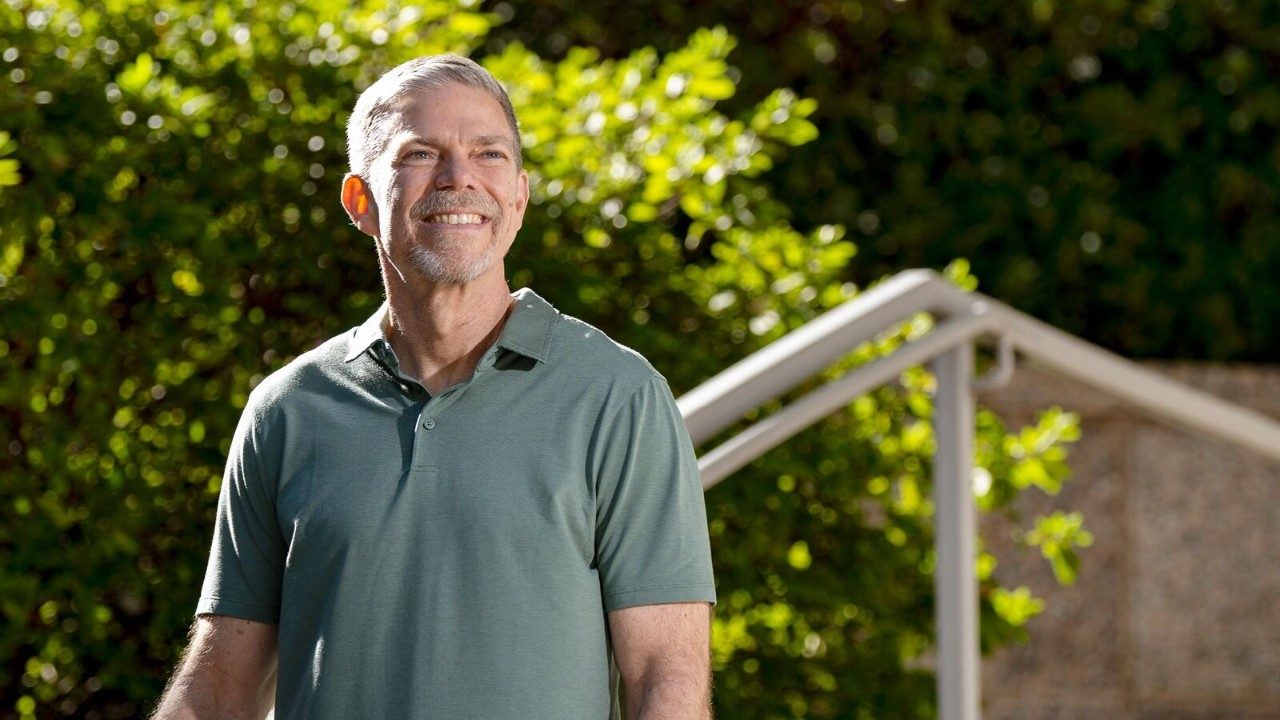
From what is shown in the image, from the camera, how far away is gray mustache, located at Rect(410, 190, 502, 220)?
1.92 meters

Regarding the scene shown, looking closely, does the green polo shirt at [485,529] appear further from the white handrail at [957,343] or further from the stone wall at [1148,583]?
the stone wall at [1148,583]

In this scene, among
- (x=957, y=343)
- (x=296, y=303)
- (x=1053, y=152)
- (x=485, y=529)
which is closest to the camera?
(x=485, y=529)

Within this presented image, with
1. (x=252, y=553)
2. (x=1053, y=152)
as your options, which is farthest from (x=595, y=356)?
(x=1053, y=152)

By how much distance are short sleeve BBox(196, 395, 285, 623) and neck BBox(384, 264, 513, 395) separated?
7.3 inches

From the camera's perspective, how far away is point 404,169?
6.38 ft

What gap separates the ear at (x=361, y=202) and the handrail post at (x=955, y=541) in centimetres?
137

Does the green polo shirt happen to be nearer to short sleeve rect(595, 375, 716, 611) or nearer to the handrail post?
short sleeve rect(595, 375, 716, 611)

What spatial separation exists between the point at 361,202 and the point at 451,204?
0.15m

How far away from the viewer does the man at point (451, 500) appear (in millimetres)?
1831

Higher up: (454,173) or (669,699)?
(454,173)

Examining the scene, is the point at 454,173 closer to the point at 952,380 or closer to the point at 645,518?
the point at 645,518

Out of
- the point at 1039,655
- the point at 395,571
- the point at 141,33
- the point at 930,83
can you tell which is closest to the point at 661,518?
the point at 395,571

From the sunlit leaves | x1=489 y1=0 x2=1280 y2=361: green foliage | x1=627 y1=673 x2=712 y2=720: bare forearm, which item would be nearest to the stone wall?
x1=489 y1=0 x2=1280 y2=361: green foliage

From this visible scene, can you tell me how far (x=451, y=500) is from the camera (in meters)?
1.84
